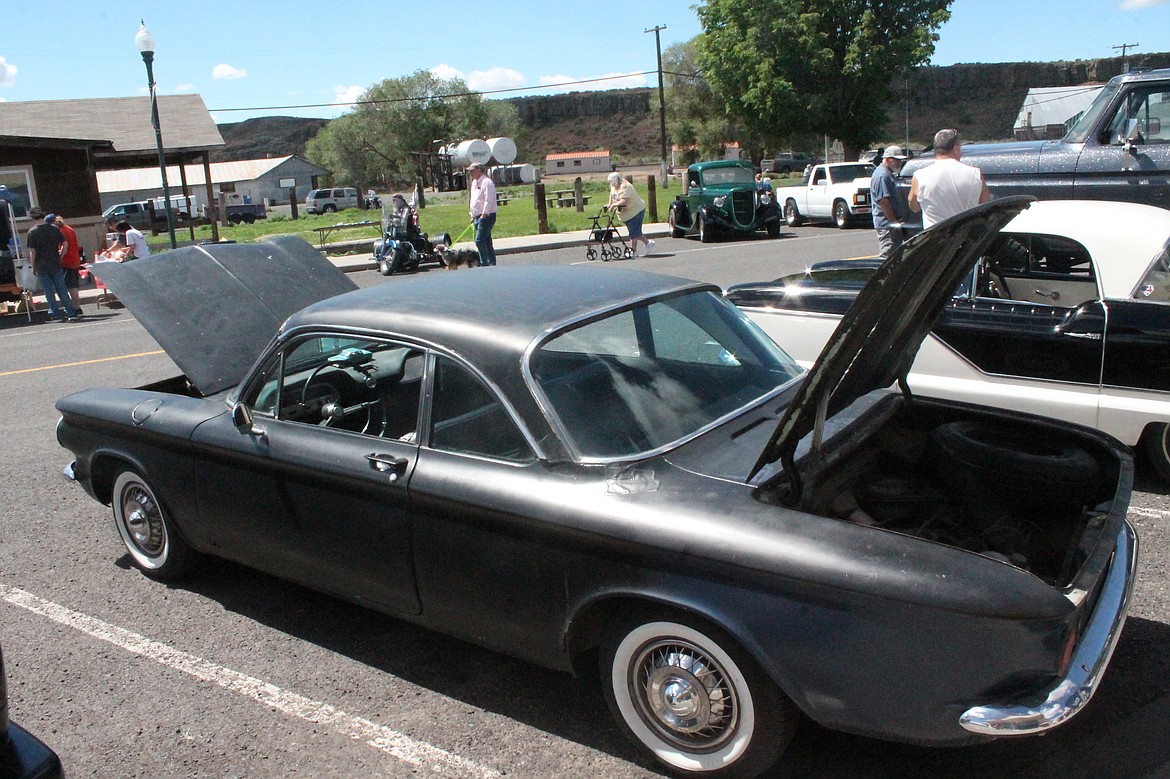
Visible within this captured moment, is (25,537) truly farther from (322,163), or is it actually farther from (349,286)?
(322,163)

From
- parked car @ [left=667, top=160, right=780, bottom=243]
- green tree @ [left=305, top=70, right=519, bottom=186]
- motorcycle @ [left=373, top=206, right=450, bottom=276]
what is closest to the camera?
motorcycle @ [left=373, top=206, right=450, bottom=276]

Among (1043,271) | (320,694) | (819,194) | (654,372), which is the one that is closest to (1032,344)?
(1043,271)

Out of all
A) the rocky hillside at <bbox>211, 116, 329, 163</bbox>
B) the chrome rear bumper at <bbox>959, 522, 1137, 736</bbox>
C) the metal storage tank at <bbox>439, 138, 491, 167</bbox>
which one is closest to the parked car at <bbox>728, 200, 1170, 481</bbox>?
the chrome rear bumper at <bbox>959, 522, 1137, 736</bbox>

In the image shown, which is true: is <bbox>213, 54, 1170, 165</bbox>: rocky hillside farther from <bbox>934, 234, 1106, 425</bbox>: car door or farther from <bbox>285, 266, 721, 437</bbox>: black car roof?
<bbox>285, 266, 721, 437</bbox>: black car roof

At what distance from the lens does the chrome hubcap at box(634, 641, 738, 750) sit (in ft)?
9.14

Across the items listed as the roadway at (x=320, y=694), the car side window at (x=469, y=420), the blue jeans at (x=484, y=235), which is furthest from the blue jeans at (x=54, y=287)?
the car side window at (x=469, y=420)

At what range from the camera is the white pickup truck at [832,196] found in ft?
73.8

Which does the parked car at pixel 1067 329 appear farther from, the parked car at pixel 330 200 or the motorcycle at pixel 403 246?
the parked car at pixel 330 200

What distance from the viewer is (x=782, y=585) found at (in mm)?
2576

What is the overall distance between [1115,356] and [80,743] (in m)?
4.74

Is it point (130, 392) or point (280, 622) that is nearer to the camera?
point (280, 622)

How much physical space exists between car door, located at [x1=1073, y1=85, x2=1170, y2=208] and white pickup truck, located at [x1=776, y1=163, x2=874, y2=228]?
13002 mm

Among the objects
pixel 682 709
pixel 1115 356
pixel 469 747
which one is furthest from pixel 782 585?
pixel 1115 356

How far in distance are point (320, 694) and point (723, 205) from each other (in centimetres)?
1838
